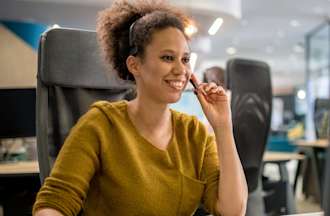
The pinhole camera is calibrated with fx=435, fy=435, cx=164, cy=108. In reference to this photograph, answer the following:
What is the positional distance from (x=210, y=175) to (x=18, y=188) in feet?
5.15

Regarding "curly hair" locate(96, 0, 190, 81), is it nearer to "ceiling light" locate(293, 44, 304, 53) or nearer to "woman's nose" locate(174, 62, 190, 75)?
"woman's nose" locate(174, 62, 190, 75)

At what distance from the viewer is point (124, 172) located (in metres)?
1.00

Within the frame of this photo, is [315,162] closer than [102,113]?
No

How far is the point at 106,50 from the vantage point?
3.93 ft

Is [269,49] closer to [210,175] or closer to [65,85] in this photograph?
[65,85]

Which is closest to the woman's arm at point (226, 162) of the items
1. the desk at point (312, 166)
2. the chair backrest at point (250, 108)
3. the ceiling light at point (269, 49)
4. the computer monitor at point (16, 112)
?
the chair backrest at point (250, 108)

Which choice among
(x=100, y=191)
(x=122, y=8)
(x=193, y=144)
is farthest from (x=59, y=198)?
(x=122, y=8)

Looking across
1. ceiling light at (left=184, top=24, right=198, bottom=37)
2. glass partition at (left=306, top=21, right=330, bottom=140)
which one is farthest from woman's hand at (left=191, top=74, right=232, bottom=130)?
glass partition at (left=306, top=21, right=330, bottom=140)

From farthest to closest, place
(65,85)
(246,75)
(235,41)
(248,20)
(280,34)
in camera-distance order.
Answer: (235,41), (280,34), (248,20), (246,75), (65,85)

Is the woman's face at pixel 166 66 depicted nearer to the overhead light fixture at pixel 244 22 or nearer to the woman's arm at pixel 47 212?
the woman's arm at pixel 47 212

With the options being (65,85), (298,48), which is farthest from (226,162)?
(298,48)

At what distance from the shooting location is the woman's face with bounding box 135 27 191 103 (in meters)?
1.02

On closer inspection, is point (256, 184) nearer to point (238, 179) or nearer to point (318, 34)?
point (238, 179)

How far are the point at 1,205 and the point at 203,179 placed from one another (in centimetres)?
157
